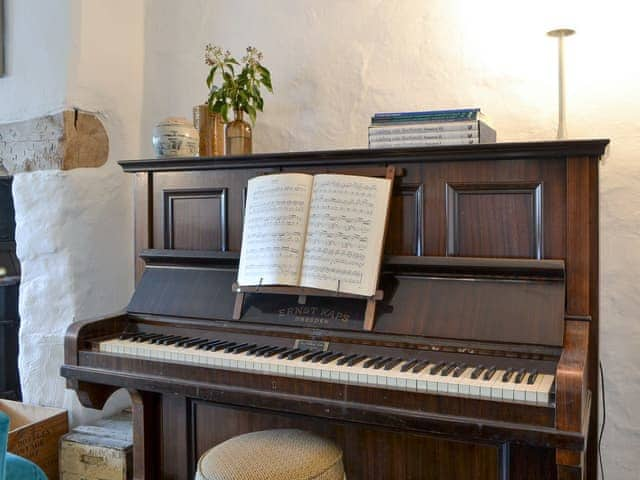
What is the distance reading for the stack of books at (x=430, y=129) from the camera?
199 centimetres

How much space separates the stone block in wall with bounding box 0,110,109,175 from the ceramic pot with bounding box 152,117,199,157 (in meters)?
0.59

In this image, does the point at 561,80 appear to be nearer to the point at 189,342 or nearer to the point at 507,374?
the point at 507,374

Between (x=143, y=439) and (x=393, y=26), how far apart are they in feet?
6.03

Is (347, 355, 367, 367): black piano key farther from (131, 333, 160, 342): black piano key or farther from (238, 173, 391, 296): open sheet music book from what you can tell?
(131, 333, 160, 342): black piano key

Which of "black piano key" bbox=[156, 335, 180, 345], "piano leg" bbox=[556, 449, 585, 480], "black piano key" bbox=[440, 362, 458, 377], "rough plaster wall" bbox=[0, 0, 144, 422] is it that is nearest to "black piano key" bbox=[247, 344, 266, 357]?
"black piano key" bbox=[156, 335, 180, 345]

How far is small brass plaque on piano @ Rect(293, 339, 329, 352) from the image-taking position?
1.89 m

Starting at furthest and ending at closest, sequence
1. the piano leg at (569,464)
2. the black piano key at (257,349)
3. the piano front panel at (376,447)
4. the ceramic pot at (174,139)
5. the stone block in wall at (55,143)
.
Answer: the stone block in wall at (55,143) < the ceramic pot at (174,139) < the black piano key at (257,349) < the piano front panel at (376,447) < the piano leg at (569,464)

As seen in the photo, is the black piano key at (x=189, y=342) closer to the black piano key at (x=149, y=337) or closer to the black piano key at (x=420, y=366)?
the black piano key at (x=149, y=337)

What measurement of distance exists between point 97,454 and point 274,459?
116 cm

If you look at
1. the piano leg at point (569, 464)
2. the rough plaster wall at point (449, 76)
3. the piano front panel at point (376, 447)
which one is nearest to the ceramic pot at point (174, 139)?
the rough plaster wall at point (449, 76)

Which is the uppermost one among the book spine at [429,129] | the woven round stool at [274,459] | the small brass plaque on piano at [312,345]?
the book spine at [429,129]

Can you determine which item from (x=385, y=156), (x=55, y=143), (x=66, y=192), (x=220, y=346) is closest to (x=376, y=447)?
(x=220, y=346)

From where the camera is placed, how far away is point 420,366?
1.68 meters

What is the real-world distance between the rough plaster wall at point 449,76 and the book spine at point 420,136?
40cm
